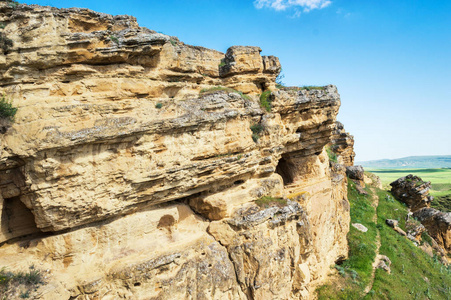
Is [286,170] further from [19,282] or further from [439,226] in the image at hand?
[439,226]

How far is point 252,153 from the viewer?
43.1ft

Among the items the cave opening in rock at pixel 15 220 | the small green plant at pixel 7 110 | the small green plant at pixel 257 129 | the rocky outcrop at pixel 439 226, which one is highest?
the small green plant at pixel 7 110

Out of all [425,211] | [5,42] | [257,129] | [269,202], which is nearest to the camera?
[5,42]

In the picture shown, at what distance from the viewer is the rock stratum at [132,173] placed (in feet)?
28.9

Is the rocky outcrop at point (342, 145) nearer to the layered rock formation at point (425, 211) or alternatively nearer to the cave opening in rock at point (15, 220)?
the layered rock formation at point (425, 211)

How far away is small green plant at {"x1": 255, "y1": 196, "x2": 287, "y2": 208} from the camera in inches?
498

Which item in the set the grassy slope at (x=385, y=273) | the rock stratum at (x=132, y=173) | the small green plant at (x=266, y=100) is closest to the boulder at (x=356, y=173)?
the grassy slope at (x=385, y=273)

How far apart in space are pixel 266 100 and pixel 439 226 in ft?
86.9

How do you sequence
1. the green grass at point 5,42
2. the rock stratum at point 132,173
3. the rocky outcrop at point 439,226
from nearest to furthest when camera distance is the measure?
the rock stratum at point 132,173, the green grass at point 5,42, the rocky outcrop at point 439,226

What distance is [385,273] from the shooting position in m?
17.9

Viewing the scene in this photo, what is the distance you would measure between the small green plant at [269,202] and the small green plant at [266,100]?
491 centimetres

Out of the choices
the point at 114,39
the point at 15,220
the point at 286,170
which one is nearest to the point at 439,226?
the point at 286,170

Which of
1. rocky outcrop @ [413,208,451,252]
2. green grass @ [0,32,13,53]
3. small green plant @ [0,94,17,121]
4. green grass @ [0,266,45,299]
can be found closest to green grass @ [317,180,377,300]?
rocky outcrop @ [413,208,451,252]

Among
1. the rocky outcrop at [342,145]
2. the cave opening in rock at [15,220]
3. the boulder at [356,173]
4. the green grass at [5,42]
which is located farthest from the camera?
the rocky outcrop at [342,145]
